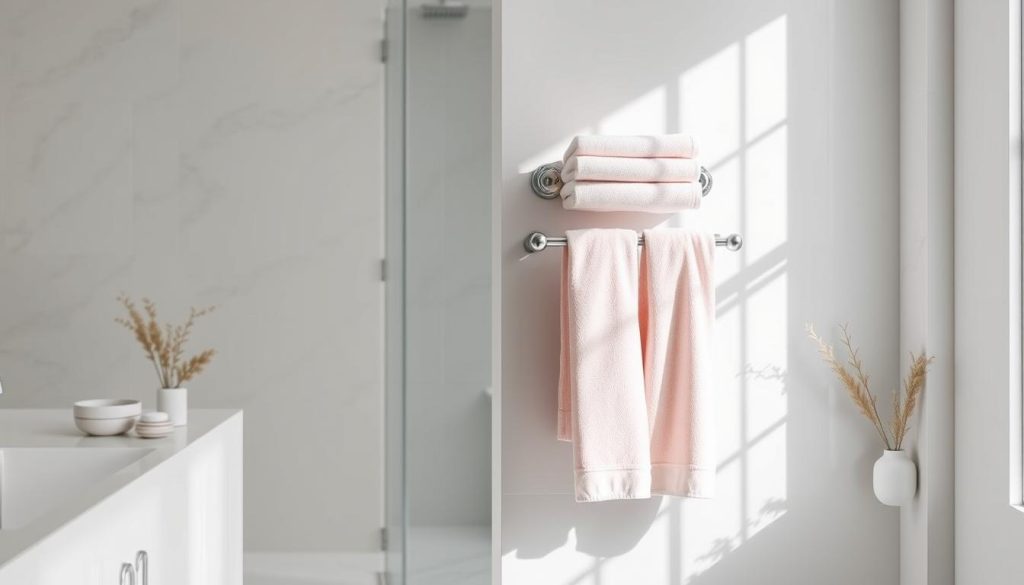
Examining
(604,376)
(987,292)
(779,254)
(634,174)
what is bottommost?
(604,376)

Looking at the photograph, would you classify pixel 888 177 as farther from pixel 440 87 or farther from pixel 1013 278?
pixel 440 87

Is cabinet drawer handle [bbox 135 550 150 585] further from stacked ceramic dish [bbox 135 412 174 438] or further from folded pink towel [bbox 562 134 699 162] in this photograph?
folded pink towel [bbox 562 134 699 162]

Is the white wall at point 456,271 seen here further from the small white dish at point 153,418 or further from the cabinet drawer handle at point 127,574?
the cabinet drawer handle at point 127,574

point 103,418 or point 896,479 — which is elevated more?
point 103,418

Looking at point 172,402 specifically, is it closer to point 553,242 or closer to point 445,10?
point 553,242

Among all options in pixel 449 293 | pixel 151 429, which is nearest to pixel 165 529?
pixel 151 429

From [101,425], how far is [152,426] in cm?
9

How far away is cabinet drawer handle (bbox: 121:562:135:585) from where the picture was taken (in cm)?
112

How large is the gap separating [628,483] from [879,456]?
0.55m

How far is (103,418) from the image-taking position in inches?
56.7

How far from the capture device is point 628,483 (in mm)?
1534

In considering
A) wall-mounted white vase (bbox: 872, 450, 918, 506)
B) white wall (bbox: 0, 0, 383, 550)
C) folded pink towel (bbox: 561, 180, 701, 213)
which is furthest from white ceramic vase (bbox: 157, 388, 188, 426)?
wall-mounted white vase (bbox: 872, 450, 918, 506)

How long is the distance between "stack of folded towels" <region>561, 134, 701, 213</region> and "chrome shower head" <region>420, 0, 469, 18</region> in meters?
0.34

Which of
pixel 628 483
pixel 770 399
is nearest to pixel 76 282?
pixel 628 483
